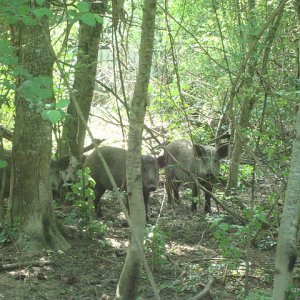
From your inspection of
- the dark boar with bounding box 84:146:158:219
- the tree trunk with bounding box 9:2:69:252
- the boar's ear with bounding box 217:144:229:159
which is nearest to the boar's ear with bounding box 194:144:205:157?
the boar's ear with bounding box 217:144:229:159

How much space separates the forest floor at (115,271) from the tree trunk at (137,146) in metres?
0.63

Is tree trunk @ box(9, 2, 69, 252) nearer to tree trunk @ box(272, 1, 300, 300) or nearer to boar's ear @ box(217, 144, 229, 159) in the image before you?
tree trunk @ box(272, 1, 300, 300)

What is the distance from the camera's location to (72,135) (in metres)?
8.82

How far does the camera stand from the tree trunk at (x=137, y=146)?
13.6ft

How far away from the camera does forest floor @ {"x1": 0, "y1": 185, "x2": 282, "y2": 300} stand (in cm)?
518

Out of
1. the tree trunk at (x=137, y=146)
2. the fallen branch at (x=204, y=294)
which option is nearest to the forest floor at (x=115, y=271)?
the fallen branch at (x=204, y=294)

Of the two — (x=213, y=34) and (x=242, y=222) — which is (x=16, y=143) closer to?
(x=242, y=222)

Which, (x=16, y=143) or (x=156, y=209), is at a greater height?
(x=16, y=143)

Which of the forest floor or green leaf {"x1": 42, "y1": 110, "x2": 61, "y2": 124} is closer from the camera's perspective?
green leaf {"x1": 42, "y1": 110, "x2": 61, "y2": 124}

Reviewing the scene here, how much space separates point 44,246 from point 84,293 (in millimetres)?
1109

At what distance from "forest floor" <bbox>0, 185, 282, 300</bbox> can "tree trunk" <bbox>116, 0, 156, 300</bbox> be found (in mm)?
632

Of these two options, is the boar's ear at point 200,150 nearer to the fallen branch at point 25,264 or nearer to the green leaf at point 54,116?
the fallen branch at point 25,264

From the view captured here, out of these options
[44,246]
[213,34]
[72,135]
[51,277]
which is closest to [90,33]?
[72,135]

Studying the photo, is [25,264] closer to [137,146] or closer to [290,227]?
[137,146]
